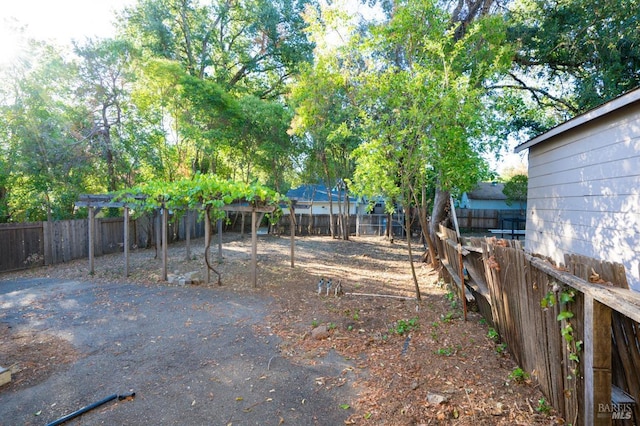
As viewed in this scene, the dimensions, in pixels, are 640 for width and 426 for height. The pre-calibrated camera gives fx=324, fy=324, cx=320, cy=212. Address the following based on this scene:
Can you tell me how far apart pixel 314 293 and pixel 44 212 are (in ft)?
35.2

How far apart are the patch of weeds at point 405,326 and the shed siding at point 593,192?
272 centimetres

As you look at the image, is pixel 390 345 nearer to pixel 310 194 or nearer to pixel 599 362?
pixel 599 362

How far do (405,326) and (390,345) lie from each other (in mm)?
646

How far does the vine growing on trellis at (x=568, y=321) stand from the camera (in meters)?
2.20

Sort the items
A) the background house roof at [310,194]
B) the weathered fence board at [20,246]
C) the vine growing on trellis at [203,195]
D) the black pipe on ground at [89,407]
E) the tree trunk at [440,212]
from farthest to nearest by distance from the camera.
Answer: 1. the background house roof at [310,194]
2. the tree trunk at [440,212]
3. the weathered fence board at [20,246]
4. the vine growing on trellis at [203,195]
5. the black pipe on ground at [89,407]

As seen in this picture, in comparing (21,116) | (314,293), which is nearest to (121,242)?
(21,116)

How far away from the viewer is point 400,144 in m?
5.73

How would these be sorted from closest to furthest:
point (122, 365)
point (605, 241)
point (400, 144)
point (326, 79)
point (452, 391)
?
point (452, 391) < point (122, 365) < point (605, 241) < point (400, 144) < point (326, 79)

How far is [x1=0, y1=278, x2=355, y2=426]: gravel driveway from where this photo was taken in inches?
117

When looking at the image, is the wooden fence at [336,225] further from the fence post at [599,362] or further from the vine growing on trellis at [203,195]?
the fence post at [599,362]

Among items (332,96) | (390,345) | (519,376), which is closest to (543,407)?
(519,376)

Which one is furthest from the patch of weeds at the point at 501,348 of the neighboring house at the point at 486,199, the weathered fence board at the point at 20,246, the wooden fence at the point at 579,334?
the neighboring house at the point at 486,199

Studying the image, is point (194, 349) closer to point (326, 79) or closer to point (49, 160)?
point (326, 79)

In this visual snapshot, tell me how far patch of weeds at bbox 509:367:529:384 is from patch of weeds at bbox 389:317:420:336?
1.66 meters
